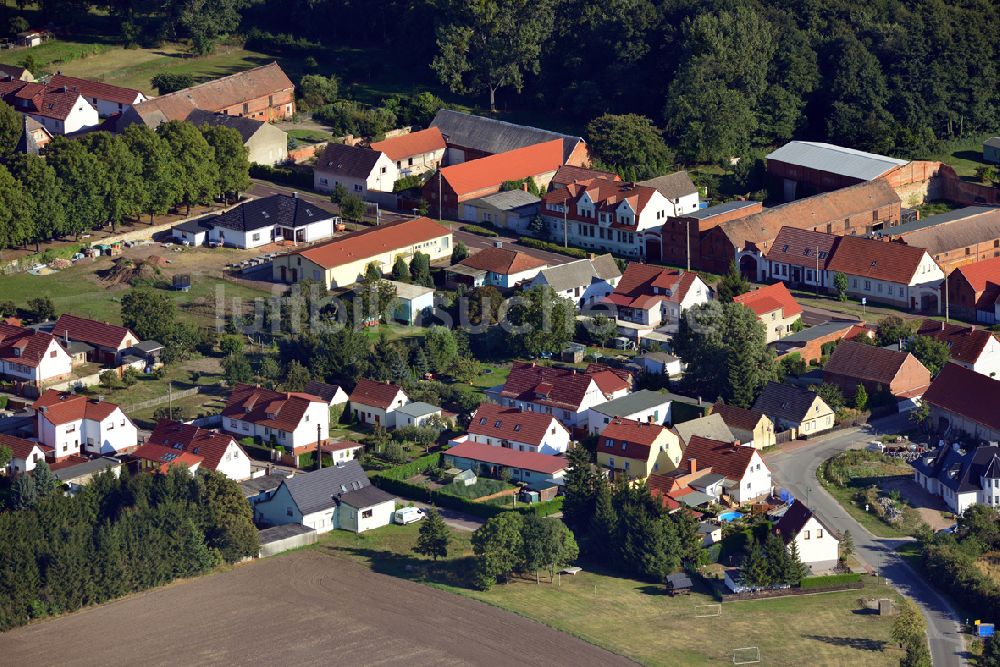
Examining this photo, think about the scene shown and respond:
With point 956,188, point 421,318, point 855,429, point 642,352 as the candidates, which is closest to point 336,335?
point 421,318

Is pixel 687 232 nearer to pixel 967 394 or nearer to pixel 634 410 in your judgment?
pixel 634 410

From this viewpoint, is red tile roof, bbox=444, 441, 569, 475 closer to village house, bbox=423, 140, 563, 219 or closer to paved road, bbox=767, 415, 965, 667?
paved road, bbox=767, 415, 965, 667

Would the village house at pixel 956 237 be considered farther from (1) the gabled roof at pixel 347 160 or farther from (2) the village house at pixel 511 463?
(1) the gabled roof at pixel 347 160

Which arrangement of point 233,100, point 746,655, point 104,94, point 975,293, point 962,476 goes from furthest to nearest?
point 104,94
point 233,100
point 975,293
point 962,476
point 746,655

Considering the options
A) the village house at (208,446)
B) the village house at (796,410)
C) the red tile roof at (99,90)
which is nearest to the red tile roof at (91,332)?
the village house at (208,446)

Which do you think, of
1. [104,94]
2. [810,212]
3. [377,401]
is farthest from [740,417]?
[104,94]

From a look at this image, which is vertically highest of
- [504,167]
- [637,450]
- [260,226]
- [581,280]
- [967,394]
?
[504,167]
